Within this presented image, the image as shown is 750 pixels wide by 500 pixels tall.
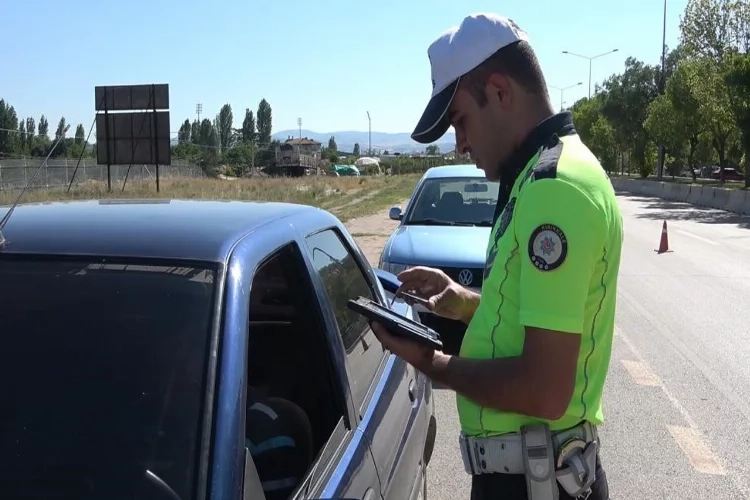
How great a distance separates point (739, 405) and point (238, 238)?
16.4ft

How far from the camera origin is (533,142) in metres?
1.97

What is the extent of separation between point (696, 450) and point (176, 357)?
417cm

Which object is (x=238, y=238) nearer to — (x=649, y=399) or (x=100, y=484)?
(x=100, y=484)

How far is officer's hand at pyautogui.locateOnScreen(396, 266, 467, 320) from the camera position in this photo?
104 inches

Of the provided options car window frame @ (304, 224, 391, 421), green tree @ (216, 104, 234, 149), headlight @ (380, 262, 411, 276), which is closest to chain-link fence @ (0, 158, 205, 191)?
headlight @ (380, 262, 411, 276)

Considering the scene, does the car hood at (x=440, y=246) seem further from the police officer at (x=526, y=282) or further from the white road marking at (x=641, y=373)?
the police officer at (x=526, y=282)

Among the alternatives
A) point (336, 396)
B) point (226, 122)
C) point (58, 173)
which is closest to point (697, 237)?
point (336, 396)

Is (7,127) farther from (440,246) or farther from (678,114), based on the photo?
(440,246)

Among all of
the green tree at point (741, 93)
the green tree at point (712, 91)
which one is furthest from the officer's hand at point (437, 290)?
the green tree at point (712, 91)

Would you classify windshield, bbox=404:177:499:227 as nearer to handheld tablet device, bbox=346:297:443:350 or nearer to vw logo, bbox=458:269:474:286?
vw logo, bbox=458:269:474:286

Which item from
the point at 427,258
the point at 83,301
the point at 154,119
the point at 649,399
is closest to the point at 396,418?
the point at 83,301

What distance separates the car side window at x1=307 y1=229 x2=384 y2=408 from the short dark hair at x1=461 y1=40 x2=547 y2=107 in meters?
1.06

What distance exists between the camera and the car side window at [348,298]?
2.76 meters

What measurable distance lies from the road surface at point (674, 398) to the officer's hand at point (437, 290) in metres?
2.05
